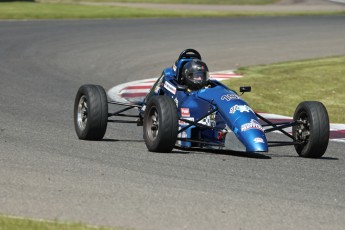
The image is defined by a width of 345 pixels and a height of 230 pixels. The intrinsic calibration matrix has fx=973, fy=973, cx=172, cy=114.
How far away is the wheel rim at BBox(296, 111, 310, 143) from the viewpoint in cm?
1163

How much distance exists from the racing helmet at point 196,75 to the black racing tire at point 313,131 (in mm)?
1316

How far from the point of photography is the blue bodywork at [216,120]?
10922 millimetres

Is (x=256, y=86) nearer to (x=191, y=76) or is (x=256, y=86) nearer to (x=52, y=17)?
(x=191, y=76)

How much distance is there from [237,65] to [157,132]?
39.9 ft

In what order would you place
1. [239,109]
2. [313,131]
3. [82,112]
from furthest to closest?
[82,112] < [313,131] < [239,109]

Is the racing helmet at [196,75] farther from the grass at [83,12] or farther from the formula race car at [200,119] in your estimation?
the grass at [83,12]

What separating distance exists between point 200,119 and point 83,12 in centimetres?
2648

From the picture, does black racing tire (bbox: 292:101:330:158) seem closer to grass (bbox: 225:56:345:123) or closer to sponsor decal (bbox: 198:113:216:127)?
sponsor decal (bbox: 198:113:216:127)

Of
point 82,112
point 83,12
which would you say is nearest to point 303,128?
point 82,112

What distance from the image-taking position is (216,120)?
37.8ft

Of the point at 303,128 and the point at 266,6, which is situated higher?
the point at 266,6

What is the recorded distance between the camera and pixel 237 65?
2322cm

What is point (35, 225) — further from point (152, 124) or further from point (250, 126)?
point (152, 124)

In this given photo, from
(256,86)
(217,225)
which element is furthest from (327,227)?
(256,86)
